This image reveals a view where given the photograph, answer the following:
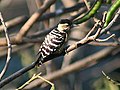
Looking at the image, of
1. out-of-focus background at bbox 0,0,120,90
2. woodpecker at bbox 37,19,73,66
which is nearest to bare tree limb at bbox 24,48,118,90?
out-of-focus background at bbox 0,0,120,90

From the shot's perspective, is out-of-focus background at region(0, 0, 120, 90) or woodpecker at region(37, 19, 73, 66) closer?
woodpecker at region(37, 19, 73, 66)

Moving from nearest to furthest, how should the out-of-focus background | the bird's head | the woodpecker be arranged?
the woodpecker
the bird's head
the out-of-focus background

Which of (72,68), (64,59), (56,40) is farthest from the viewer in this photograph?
(64,59)

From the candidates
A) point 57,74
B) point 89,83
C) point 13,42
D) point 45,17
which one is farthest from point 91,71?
point 13,42

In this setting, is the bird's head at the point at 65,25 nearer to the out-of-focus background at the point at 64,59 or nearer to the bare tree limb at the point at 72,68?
the bare tree limb at the point at 72,68

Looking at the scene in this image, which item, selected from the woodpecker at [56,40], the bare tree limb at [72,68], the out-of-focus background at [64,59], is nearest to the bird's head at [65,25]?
the woodpecker at [56,40]

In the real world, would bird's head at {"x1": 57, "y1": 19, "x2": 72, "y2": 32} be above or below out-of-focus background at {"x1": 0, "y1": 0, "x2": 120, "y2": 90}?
above

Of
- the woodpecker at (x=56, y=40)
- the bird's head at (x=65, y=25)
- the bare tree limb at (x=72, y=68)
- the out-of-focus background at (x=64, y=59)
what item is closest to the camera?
the woodpecker at (x=56, y=40)

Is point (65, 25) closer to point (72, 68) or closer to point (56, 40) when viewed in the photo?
point (56, 40)

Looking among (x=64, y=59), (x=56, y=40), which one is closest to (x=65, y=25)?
(x=56, y=40)

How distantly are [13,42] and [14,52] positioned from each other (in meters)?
0.68

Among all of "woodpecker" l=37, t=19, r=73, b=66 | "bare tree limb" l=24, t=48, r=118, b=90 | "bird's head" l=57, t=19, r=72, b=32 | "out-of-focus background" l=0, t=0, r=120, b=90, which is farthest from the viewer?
"out-of-focus background" l=0, t=0, r=120, b=90

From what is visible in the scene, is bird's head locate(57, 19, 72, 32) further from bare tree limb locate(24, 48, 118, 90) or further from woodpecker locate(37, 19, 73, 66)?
bare tree limb locate(24, 48, 118, 90)

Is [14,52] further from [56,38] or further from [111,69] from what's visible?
[56,38]
